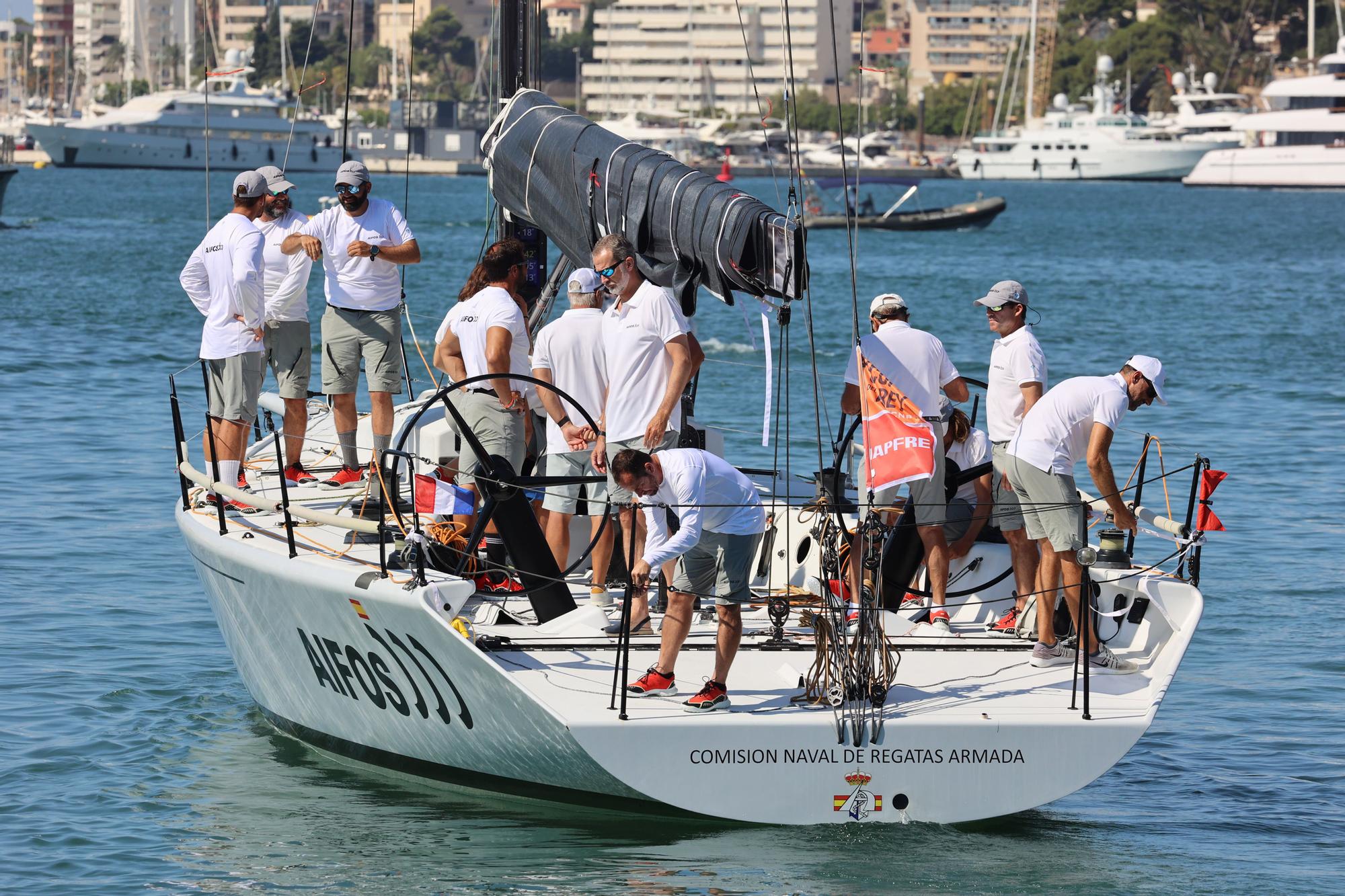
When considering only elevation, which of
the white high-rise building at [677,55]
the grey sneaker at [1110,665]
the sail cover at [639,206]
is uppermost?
the white high-rise building at [677,55]

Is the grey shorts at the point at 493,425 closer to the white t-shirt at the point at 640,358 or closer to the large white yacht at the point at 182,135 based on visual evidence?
the white t-shirt at the point at 640,358

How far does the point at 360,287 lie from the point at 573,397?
67.6 inches

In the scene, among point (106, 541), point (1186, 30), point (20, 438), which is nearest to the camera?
point (106, 541)

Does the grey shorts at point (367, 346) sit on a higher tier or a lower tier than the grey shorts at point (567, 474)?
higher

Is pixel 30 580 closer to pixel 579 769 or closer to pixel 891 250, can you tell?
pixel 579 769

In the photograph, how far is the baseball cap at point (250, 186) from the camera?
8.91 m

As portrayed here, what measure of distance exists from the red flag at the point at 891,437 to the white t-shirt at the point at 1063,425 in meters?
0.53

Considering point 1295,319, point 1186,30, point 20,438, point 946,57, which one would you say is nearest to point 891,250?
point 1295,319

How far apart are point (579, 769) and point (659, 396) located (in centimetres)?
163

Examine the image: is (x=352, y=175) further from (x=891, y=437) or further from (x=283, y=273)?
(x=891, y=437)

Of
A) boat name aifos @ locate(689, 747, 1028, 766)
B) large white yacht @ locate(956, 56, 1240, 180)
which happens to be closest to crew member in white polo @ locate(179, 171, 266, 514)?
boat name aifos @ locate(689, 747, 1028, 766)

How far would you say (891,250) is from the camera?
5488cm

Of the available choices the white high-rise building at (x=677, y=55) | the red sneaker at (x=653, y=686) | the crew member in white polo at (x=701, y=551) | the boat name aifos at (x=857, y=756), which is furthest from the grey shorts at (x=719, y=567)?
the white high-rise building at (x=677, y=55)

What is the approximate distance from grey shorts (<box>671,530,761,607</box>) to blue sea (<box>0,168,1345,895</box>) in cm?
61
